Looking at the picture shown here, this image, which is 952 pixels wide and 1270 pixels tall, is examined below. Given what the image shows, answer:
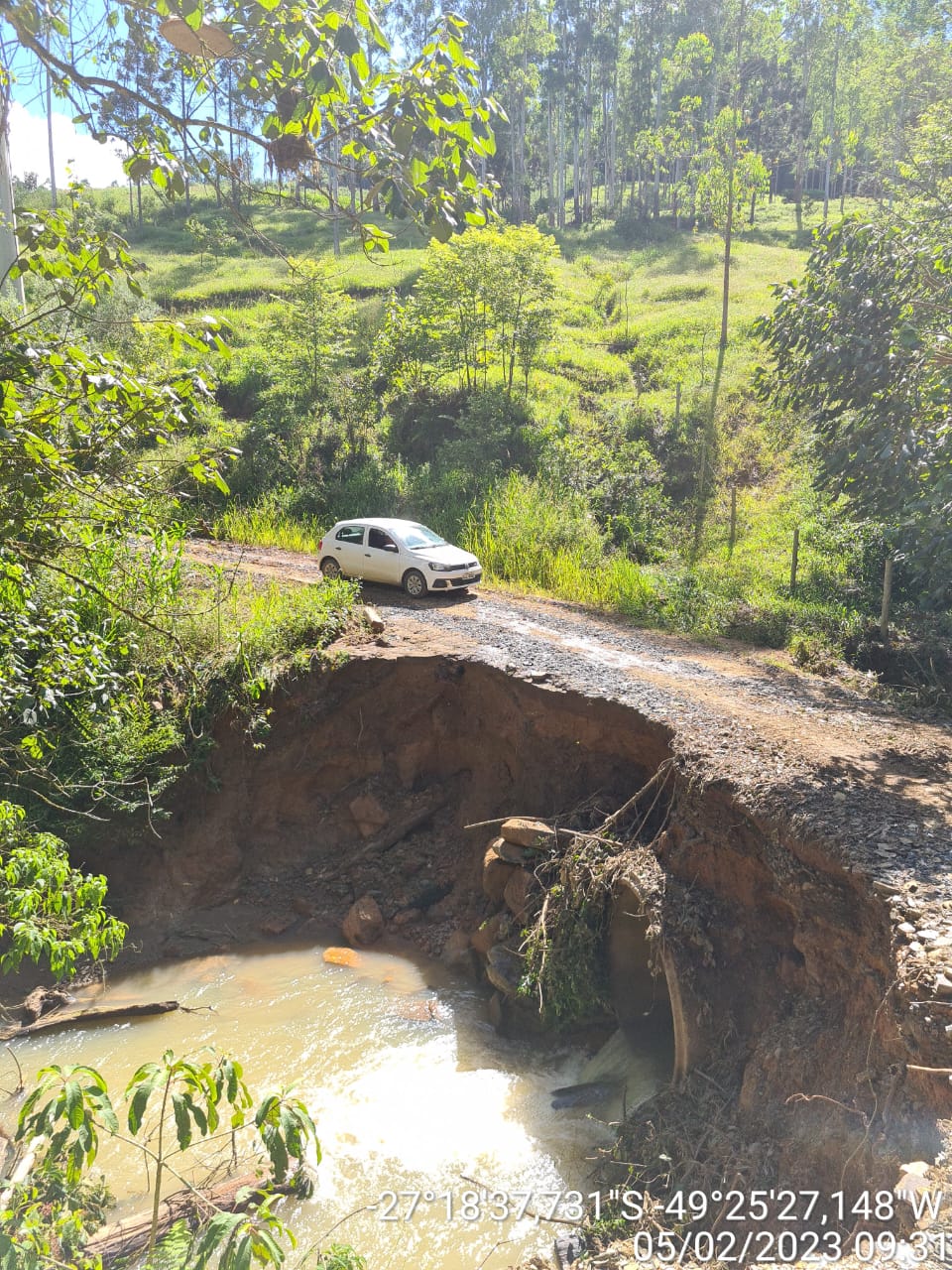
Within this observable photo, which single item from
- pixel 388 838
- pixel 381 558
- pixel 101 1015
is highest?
pixel 381 558

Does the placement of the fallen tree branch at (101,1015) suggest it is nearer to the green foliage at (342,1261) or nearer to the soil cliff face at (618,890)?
the soil cliff face at (618,890)

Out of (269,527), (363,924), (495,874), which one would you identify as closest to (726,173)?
(269,527)

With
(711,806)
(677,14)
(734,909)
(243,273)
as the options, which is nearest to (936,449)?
(711,806)

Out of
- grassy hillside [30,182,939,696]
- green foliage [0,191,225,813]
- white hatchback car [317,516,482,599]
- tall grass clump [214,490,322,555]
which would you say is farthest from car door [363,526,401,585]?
green foliage [0,191,225,813]

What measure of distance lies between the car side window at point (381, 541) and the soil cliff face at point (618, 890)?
4.26 metres

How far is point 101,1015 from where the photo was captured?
9781mm

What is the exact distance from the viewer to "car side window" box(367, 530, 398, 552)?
1576cm

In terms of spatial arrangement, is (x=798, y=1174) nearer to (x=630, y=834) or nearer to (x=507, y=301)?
(x=630, y=834)

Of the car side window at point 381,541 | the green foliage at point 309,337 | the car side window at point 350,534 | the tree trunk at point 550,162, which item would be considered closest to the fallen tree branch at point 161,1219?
the car side window at point 381,541

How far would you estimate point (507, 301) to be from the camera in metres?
24.3

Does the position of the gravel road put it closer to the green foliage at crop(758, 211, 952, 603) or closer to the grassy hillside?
the grassy hillside

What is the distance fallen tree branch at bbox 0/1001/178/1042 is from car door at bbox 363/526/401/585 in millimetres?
8119

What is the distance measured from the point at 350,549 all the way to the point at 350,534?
1.02 ft

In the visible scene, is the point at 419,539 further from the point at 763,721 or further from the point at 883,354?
the point at 883,354
